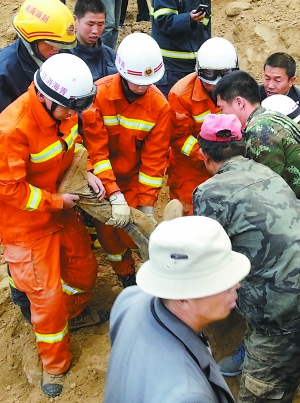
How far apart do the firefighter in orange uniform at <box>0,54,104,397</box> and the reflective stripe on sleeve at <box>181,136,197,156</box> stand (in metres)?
1.01

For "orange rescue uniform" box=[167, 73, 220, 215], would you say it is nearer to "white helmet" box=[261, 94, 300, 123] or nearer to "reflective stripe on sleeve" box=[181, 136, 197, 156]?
"reflective stripe on sleeve" box=[181, 136, 197, 156]

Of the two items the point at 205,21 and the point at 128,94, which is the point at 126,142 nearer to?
the point at 128,94

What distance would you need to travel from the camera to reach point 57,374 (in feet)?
12.9

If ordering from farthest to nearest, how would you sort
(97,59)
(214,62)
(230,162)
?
1. (97,59)
2. (214,62)
3. (230,162)

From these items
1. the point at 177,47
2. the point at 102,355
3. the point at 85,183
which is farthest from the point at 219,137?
the point at 177,47

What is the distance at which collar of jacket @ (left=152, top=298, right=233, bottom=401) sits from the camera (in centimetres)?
184

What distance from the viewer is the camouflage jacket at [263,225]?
2.72m

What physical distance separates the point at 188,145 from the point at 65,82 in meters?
1.54

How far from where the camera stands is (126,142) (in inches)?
162

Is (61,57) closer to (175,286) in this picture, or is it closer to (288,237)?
(288,237)

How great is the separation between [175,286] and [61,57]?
207 cm

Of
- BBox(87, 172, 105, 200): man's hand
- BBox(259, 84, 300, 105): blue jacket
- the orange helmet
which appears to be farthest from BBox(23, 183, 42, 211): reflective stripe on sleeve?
BBox(259, 84, 300, 105): blue jacket

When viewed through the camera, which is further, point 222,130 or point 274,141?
point 274,141

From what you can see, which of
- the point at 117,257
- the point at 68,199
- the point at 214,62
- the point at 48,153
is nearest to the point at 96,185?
the point at 68,199
